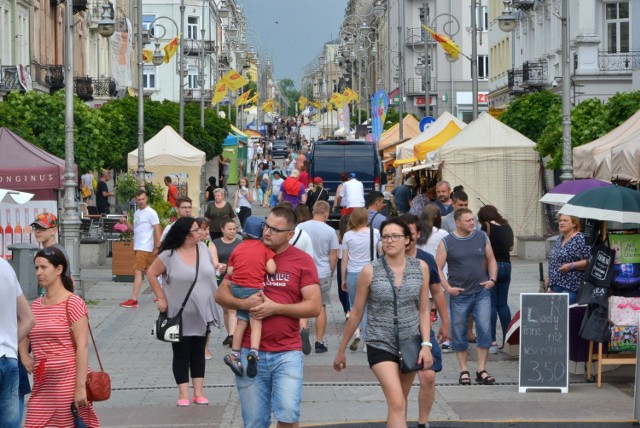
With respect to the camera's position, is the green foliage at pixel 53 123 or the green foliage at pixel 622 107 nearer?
the green foliage at pixel 622 107

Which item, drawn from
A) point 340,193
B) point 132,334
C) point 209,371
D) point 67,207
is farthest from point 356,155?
point 209,371

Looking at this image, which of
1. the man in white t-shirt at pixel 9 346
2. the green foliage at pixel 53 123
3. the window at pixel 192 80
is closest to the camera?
the man in white t-shirt at pixel 9 346

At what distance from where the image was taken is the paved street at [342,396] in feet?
35.2

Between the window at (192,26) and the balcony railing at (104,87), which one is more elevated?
the window at (192,26)

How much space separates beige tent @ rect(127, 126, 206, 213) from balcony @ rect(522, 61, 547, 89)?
56.4 ft

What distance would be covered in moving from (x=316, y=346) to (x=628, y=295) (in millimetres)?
3712

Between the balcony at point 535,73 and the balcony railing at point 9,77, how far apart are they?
1942cm

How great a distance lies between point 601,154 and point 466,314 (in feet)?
21.2

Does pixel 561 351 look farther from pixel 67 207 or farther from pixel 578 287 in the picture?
pixel 67 207

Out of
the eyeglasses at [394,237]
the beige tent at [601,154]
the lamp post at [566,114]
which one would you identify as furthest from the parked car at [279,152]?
the eyeglasses at [394,237]

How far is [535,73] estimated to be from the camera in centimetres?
5003

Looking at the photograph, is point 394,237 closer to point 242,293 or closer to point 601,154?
point 242,293

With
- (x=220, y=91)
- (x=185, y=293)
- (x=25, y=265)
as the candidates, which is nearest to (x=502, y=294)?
(x=185, y=293)

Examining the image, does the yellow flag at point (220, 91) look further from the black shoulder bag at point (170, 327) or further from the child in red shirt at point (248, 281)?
the child in red shirt at point (248, 281)
